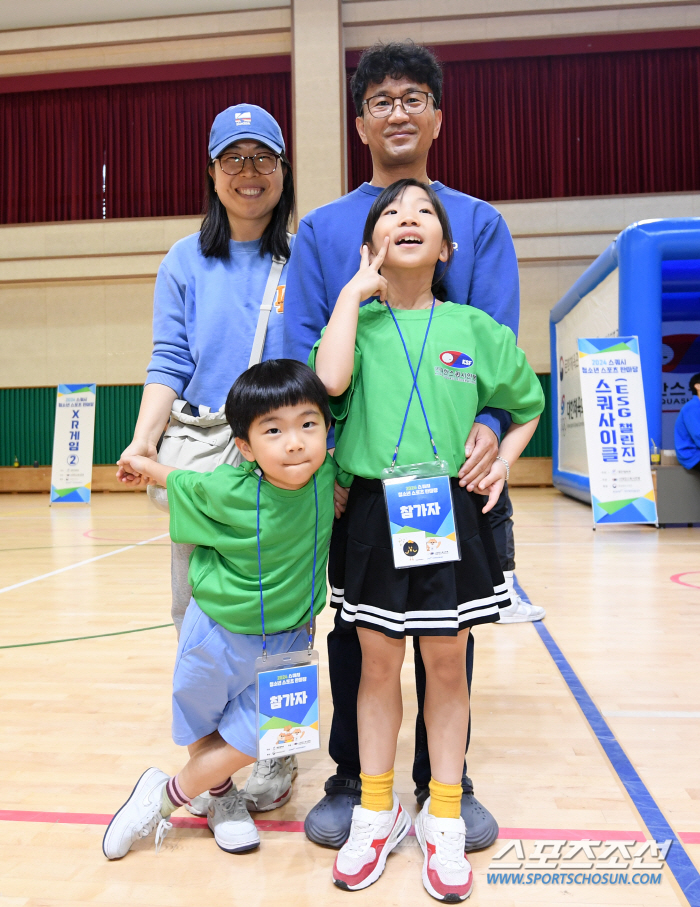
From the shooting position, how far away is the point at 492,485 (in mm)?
1463

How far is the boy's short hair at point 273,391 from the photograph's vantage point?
4.54 ft

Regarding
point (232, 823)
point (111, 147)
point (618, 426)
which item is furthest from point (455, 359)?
point (111, 147)

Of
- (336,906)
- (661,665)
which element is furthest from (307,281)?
(661,665)

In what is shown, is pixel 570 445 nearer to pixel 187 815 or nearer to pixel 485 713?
pixel 485 713

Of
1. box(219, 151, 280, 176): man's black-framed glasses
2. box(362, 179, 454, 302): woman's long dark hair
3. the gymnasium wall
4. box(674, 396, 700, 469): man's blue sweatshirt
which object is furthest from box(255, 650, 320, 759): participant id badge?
the gymnasium wall

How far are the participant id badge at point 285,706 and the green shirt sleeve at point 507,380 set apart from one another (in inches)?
25.4

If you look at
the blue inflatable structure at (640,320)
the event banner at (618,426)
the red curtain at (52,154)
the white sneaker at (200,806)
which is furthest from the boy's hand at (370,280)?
the red curtain at (52,154)

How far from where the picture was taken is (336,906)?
1.32 meters

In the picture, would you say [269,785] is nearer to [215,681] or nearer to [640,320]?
[215,681]

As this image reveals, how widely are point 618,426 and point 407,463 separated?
16.0 ft

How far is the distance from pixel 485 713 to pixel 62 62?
40.4ft

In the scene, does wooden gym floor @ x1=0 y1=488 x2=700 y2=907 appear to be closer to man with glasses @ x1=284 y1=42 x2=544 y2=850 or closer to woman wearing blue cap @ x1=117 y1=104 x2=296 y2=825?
man with glasses @ x1=284 y1=42 x2=544 y2=850

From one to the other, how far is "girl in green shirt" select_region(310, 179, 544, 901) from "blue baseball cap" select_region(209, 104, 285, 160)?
40 centimetres

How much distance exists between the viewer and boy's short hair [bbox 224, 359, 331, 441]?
1383 mm
